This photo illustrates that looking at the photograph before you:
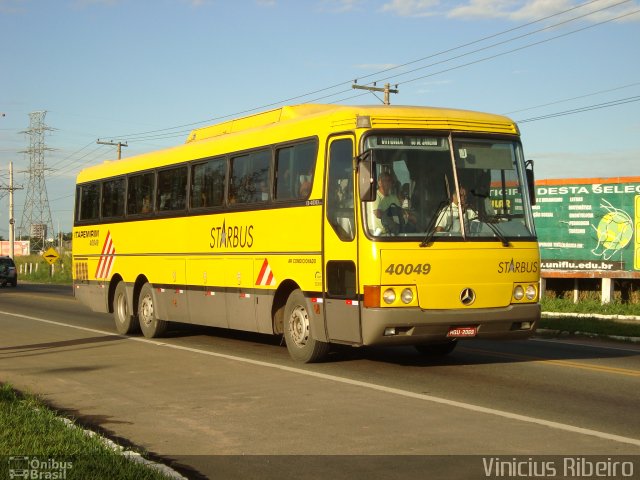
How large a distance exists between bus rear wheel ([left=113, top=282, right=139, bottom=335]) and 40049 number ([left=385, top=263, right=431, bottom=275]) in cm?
866

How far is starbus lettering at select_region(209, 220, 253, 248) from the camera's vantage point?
15.2 m

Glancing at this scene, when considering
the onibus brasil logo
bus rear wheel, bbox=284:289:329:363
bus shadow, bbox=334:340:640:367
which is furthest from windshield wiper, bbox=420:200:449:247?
the onibus brasil logo

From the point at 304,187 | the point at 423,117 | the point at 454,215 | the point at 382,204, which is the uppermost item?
the point at 423,117

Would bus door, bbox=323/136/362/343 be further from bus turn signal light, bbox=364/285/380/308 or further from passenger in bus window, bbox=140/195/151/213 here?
passenger in bus window, bbox=140/195/151/213

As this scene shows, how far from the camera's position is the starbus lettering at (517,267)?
12516 mm

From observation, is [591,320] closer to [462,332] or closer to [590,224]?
[590,224]

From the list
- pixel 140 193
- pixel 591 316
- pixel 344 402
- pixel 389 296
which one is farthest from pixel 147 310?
pixel 591 316

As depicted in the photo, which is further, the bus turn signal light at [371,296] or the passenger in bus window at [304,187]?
the passenger in bus window at [304,187]

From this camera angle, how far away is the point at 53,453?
735cm

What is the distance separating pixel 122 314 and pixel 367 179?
30.8ft

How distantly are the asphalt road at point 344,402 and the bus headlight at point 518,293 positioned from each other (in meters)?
0.98

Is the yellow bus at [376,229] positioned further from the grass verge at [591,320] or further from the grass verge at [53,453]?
the grass verge at [591,320]

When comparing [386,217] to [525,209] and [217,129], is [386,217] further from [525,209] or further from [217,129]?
[217,129]

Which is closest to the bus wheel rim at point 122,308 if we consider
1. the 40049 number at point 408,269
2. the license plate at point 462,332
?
the 40049 number at point 408,269
